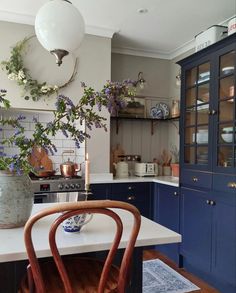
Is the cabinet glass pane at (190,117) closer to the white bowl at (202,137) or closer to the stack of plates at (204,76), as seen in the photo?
the white bowl at (202,137)

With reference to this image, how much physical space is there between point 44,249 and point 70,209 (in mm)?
234

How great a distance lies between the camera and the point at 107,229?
1.30 meters

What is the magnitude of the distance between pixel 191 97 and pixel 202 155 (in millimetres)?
622

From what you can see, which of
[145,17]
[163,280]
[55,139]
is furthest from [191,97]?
[163,280]

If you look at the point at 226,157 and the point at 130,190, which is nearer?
the point at 226,157

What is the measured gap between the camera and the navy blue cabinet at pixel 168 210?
3.01 metres

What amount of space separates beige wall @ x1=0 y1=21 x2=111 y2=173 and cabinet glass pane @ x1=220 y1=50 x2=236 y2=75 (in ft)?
4.42

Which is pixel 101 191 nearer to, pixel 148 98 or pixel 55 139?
pixel 55 139

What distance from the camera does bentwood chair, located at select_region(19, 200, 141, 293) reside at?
3.04 feet

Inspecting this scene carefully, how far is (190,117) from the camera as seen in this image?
2887mm

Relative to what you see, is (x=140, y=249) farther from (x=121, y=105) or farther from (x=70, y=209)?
(x=121, y=105)

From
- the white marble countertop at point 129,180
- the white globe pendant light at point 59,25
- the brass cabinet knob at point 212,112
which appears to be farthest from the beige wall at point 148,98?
the white globe pendant light at point 59,25

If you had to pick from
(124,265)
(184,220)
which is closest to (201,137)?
(184,220)

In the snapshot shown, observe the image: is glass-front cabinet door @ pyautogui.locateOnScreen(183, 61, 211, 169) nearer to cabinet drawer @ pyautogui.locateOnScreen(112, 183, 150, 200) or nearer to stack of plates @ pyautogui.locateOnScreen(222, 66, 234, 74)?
stack of plates @ pyautogui.locateOnScreen(222, 66, 234, 74)
